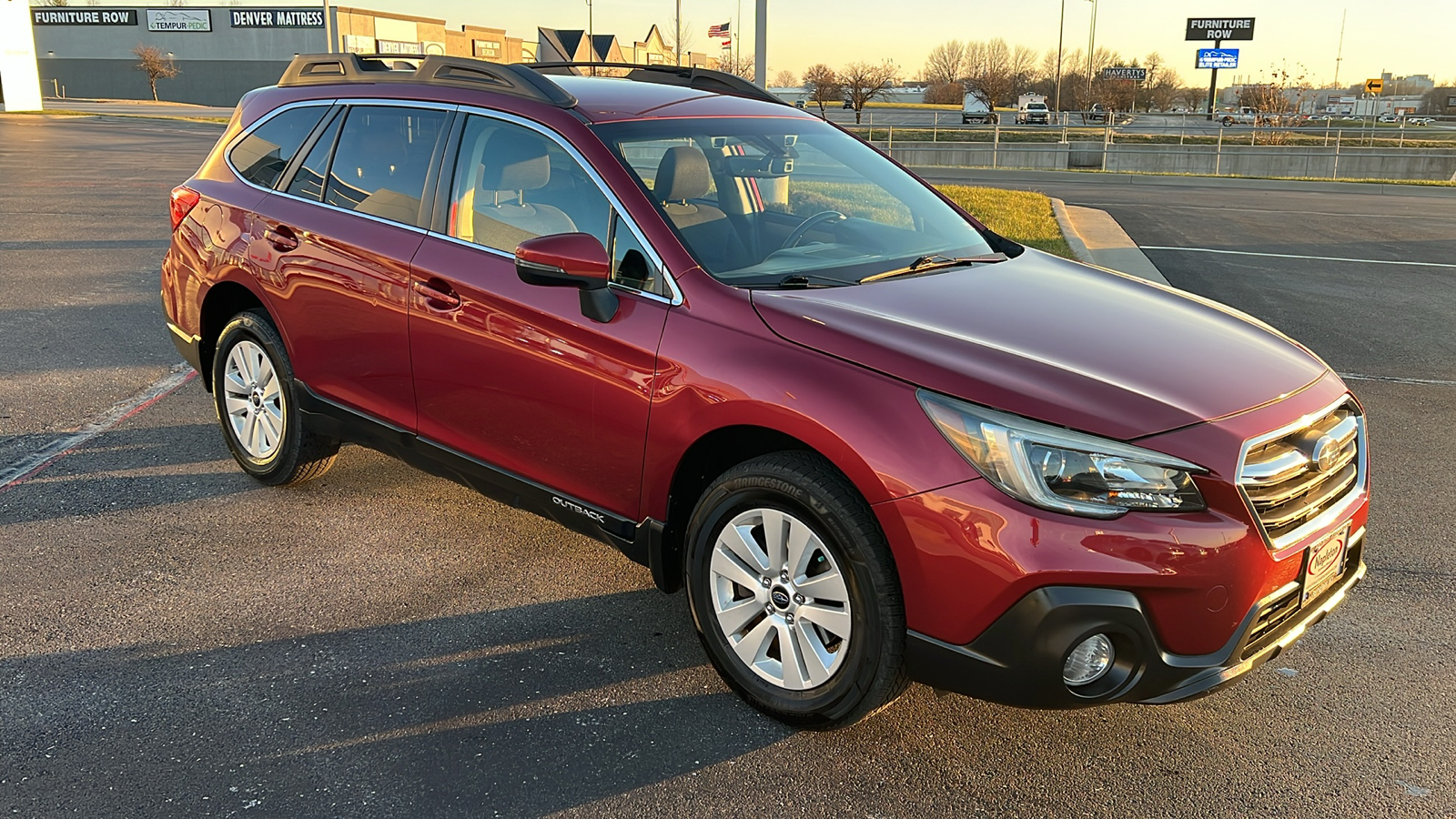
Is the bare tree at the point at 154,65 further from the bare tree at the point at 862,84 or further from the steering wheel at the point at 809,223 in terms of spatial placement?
the steering wheel at the point at 809,223

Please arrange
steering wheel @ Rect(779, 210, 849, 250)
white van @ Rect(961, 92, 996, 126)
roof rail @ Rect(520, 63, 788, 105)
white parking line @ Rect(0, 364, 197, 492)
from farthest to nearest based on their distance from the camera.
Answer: white van @ Rect(961, 92, 996, 126), white parking line @ Rect(0, 364, 197, 492), roof rail @ Rect(520, 63, 788, 105), steering wheel @ Rect(779, 210, 849, 250)

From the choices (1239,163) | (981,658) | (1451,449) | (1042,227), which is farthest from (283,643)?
(1239,163)

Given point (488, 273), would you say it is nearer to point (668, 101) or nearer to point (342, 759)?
point (668, 101)

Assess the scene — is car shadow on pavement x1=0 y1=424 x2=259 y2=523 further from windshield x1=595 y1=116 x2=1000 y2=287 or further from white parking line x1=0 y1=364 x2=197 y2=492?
windshield x1=595 y1=116 x2=1000 y2=287

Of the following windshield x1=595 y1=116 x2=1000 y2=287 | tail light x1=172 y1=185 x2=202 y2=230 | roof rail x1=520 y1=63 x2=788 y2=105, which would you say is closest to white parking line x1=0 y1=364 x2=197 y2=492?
tail light x1=172 y1=185 x2=202 y2=230

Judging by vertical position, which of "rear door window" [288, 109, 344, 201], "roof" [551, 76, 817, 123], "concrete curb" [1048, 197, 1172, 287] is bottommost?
"concrete curb" [1048, 197, 1172, 287]

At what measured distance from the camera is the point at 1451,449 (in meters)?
5.86

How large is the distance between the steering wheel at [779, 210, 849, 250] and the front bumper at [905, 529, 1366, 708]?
152 centimetres

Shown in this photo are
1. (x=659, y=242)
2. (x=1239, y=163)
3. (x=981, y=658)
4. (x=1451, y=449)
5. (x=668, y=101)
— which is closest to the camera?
(x=981, y=658)

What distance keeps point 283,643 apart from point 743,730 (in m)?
1.61

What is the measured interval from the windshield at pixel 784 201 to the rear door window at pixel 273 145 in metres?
1.83

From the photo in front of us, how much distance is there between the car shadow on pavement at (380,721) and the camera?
294 cm

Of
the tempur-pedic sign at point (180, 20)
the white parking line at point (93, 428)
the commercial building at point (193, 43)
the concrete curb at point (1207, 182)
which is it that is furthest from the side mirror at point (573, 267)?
the tempur-pedic sign at point (180, 20)

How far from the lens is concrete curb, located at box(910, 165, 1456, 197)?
2478 cm
